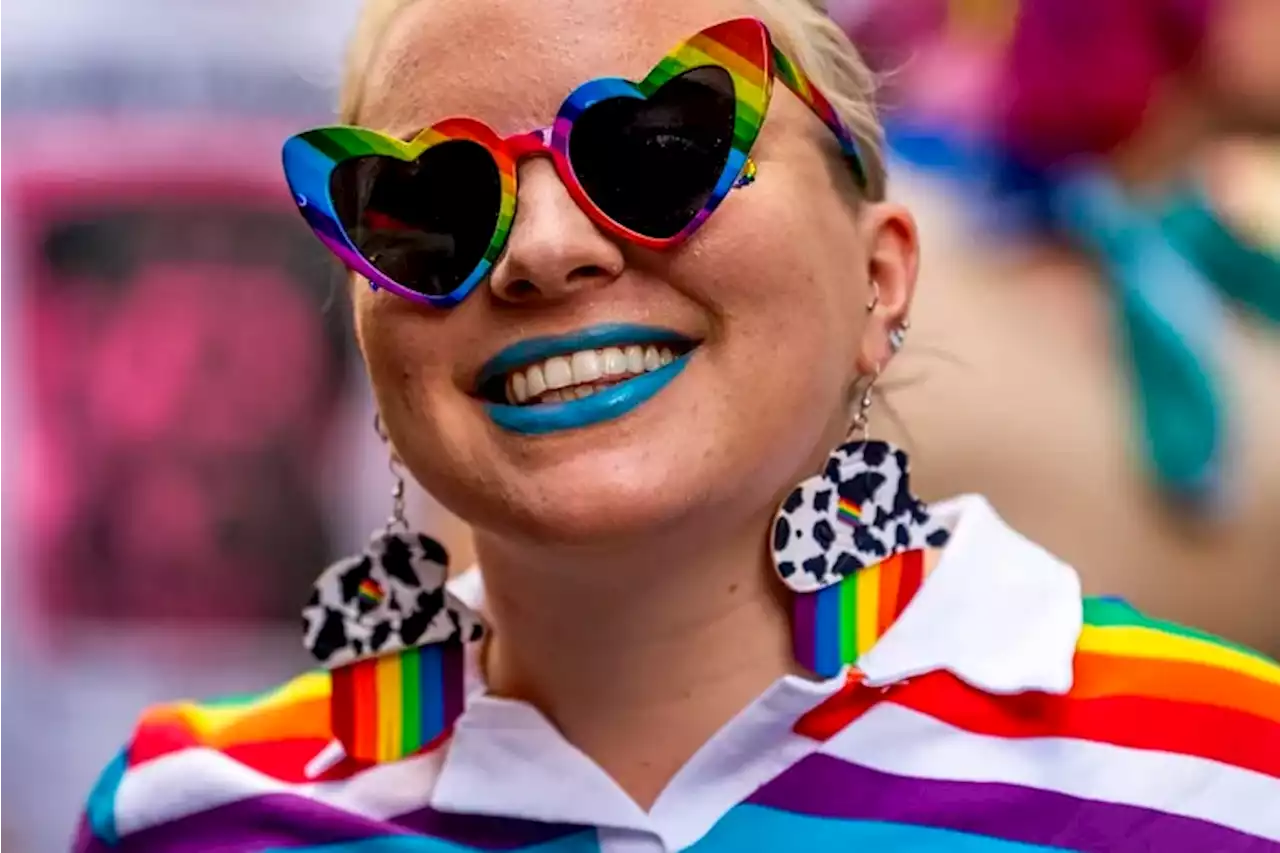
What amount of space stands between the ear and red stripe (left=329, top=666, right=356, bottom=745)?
1.10ft

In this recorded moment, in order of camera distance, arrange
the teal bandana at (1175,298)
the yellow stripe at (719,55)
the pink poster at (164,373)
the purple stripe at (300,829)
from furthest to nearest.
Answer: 1. the pink poster at (164,373)
2. the teal bandana at (1175,298)
3. the purple stripe at (300,829)
4. the yellow stripe at (719,55)

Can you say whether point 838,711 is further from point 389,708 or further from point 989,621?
point 389,708

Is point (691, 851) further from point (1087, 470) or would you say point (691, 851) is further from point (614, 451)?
point (1087, 470)

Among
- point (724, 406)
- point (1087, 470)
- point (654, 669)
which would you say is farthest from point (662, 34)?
point (1087, 470)

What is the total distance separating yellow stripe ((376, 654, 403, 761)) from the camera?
0.80 meters

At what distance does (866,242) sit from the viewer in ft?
2.54

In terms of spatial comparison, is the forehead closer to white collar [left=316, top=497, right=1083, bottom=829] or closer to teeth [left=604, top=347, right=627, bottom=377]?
teeth [left=604, top=347, right=627, bottom=377]

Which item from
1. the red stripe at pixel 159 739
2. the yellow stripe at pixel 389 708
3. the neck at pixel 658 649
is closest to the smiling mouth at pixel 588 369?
the neck at pixel 658 649

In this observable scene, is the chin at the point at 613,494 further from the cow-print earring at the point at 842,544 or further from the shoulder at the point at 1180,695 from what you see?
the shoulder at the point at 1180,695

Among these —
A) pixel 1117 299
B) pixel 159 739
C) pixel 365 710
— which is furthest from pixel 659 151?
pixel 1117 299

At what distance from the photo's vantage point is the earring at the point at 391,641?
31.6 inches

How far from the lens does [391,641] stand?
0.80 metres

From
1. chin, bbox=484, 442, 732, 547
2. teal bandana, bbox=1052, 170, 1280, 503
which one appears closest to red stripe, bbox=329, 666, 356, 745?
chin, bbox=484, 442, 732, 547

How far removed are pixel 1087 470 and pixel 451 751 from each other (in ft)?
1.94
